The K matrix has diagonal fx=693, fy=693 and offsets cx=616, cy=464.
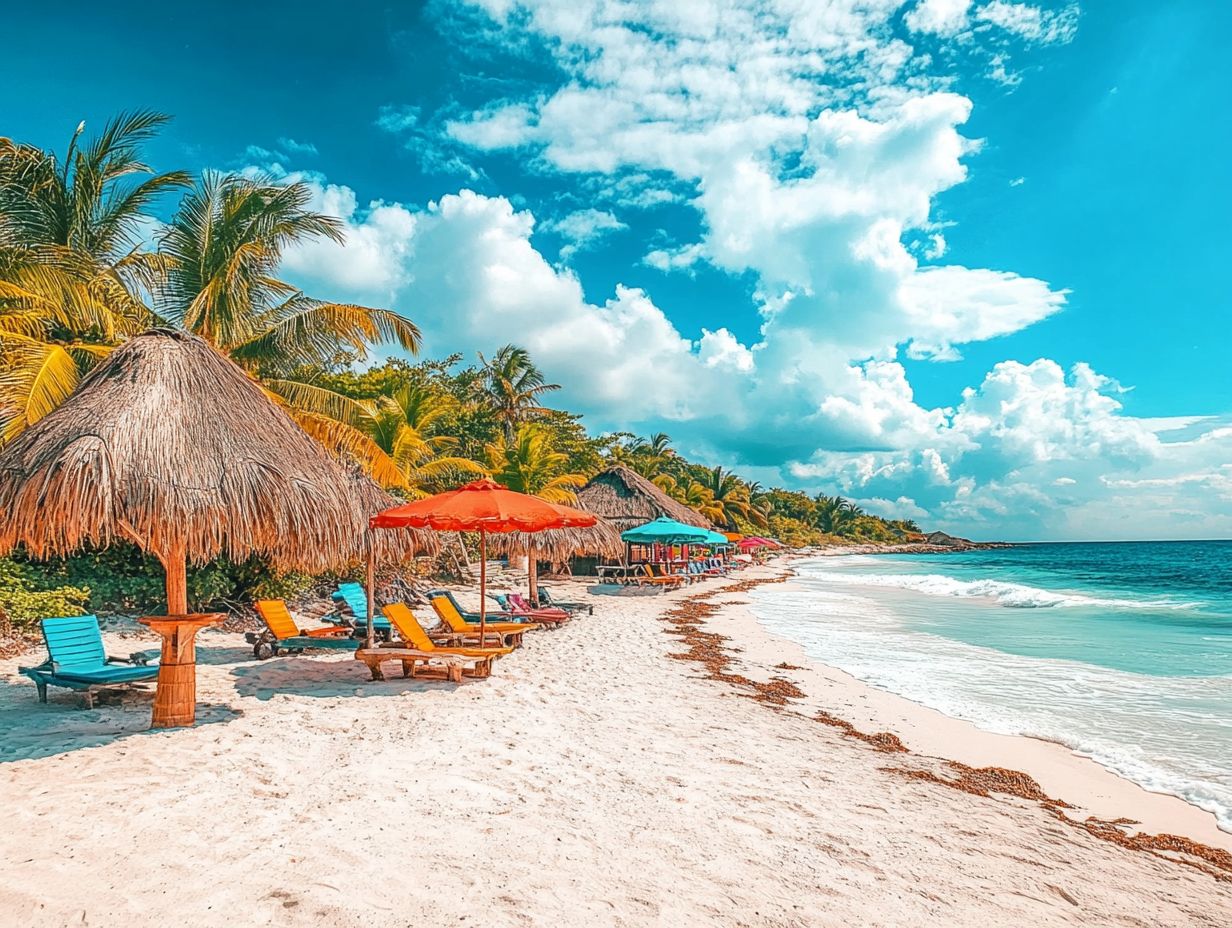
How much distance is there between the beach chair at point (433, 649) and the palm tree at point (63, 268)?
4725mm

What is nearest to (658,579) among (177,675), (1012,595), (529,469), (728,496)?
(529,469)

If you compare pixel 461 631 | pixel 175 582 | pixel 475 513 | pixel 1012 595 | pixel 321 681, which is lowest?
pixel 1012 595

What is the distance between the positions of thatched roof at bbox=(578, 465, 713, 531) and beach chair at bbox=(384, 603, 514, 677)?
15.8 meters

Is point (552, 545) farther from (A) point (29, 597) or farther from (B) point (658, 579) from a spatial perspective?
(A) point (29, 597)

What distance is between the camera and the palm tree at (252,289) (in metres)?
11.3

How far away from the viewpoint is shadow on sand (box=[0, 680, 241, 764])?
4828mm

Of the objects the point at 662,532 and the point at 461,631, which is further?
the point at 662,532

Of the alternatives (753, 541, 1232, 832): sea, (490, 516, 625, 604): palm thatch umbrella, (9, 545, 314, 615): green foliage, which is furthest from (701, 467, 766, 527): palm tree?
(9, 545, 314, 615): green foliage

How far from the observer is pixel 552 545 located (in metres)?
15.1

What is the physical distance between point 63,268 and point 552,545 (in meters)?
9.50

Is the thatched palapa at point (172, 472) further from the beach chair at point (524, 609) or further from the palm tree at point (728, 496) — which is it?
the palm tree at point (728, 496)

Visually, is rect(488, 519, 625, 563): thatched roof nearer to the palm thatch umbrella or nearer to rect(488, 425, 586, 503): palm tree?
the palm thatch umbrella

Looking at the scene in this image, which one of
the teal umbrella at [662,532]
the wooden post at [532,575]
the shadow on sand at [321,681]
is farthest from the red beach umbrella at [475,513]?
the teal umbrella at [662,532]

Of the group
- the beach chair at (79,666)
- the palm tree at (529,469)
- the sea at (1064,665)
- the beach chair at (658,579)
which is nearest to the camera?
the beach chair at (79,666)
